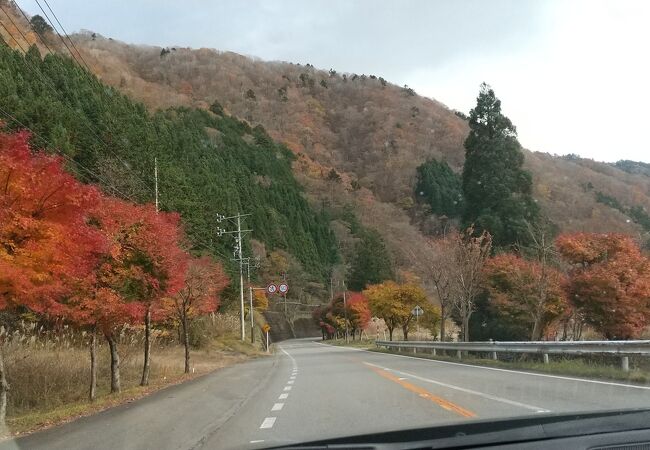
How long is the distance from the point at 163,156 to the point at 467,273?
31329mm

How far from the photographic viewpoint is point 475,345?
957 inches

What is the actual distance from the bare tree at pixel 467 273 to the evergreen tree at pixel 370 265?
59.3 m

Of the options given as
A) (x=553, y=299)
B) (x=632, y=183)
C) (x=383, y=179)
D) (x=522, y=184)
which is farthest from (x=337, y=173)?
(x=553, y=299)

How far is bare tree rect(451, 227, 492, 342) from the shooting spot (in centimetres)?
3250

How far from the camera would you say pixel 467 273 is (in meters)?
33.5

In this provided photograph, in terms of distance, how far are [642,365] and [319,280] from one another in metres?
90.9

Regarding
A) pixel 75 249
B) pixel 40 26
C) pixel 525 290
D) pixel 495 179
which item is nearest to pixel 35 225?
pixel 75 249

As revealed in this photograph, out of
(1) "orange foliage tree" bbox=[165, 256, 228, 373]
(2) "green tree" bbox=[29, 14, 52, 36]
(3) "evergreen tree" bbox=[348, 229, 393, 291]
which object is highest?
(2) "green tree" bbox=[29, 14, 52, 36]

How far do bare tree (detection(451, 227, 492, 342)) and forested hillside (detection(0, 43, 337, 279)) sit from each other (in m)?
17.3

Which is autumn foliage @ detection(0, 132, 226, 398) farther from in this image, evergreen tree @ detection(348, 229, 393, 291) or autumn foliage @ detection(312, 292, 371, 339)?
evergreen tree @ detection(348, 229, 393, 291)

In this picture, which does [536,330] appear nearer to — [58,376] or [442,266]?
[442,266]

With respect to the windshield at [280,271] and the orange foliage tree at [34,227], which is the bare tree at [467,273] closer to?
the windshield at [280,271]

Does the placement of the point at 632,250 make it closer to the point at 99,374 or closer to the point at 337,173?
the point at 99,374

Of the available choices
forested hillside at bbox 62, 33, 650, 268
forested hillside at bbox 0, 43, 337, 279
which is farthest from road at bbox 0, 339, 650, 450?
forested hillside at bbox 62, 33, 650, 268
